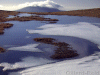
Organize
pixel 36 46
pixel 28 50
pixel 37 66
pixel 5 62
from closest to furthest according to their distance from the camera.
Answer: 1. pixel 37 66
2. pixel 5 62
3. pixel 28 50
4. pixel 36 46

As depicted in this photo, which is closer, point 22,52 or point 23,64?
point 23,64

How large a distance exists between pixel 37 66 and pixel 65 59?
1530mm

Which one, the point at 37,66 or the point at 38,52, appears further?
the point at 38,52

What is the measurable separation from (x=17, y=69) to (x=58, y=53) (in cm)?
249

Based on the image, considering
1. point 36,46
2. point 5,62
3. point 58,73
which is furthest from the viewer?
point 36,46

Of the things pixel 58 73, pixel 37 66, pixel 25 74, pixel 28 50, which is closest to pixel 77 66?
pixel 58 73

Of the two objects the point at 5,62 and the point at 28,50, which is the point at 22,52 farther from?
the point at 5,62

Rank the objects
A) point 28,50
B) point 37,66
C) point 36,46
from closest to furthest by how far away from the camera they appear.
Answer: point 37,66 < point 28,50 < point 36,46

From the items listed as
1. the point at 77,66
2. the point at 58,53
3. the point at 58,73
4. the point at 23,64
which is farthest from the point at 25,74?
the point at 58,53

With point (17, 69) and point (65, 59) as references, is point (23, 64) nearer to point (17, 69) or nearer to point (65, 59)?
point (17, 69)

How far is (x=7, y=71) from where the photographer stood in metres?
4.51

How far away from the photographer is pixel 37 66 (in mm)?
4855

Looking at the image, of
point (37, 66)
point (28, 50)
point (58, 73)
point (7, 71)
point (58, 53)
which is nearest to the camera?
point (58, 73)

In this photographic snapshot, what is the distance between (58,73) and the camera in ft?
13.4
